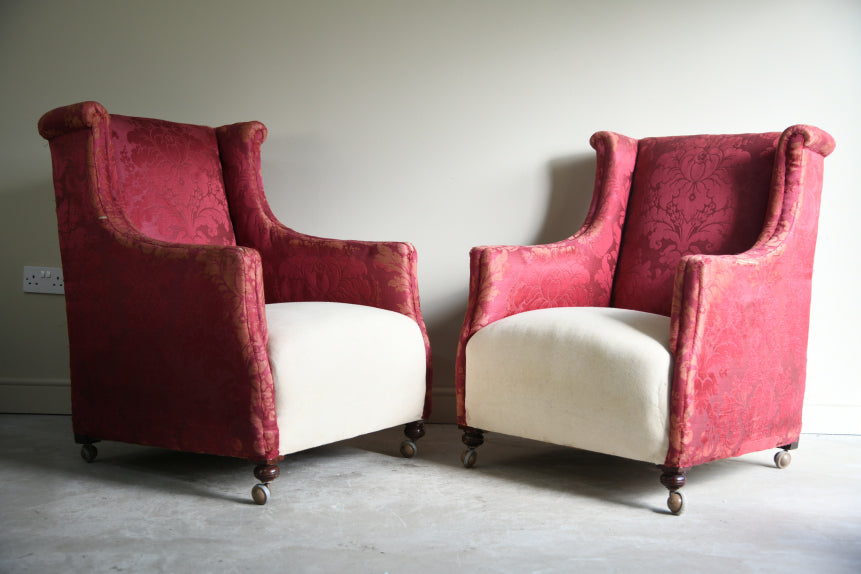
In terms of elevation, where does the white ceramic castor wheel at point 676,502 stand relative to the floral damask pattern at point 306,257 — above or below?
below

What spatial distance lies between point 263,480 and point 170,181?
1073mm

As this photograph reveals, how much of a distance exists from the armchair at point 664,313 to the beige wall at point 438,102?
1.09ft

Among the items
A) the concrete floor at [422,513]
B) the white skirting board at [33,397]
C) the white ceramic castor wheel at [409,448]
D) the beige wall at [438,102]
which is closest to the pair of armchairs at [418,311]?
the white ceramic castor wheel at [409,448]

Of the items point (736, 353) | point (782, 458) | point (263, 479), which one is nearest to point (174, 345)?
point (263, 479)

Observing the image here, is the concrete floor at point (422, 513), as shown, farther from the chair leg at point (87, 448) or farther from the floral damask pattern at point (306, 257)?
the floral damask pattern at point (306, 257)

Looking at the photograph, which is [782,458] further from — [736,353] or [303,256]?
[303,256]

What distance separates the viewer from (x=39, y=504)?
177 cm

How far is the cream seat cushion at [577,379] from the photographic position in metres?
1.73

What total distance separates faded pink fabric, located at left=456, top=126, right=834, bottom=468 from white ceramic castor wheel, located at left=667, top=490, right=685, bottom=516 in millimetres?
75

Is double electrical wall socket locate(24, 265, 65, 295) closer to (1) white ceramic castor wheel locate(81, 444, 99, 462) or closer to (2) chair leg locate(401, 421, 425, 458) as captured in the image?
(1) white ceramic castor wheel locate(81, 444, 99, 462)

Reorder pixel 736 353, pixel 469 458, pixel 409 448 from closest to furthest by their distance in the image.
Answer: pixel 736 353 < pixel 469 458 < pixel 409 448

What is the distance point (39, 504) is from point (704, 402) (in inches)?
61.5

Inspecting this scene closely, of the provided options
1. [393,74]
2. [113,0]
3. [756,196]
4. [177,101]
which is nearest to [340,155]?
[393,74]

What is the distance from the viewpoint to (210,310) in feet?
5.94
